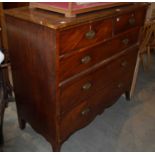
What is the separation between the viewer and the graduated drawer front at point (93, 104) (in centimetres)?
148

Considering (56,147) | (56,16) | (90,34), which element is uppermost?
(56,16)

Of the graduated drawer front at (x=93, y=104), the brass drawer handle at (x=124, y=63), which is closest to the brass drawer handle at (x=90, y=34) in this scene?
the graduated drawer front at (x=93, y=104)

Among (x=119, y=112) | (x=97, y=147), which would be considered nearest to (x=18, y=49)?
(x=97, y=147)

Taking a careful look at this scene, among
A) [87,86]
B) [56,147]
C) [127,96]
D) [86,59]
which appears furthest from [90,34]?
[127,96]

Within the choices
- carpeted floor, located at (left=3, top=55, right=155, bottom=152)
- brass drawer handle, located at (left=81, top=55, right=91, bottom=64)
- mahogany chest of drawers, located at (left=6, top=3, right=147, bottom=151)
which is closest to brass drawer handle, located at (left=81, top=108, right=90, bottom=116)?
mahogany chest of drawers, located at (left=6, top=3, right=147, bottom=151)

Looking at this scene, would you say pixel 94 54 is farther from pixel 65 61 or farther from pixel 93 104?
pixel 93 104

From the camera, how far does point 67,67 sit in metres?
1.23

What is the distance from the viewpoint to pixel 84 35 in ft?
4.03

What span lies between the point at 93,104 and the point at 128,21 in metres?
0.70

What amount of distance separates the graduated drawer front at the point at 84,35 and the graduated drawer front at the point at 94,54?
53 millimetres

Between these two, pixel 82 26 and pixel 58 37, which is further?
pixel 82 26

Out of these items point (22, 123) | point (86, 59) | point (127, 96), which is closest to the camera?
point (86, 59)

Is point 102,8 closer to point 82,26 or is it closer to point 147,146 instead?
point 82,26

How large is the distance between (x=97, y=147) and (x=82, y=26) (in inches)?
39.2
